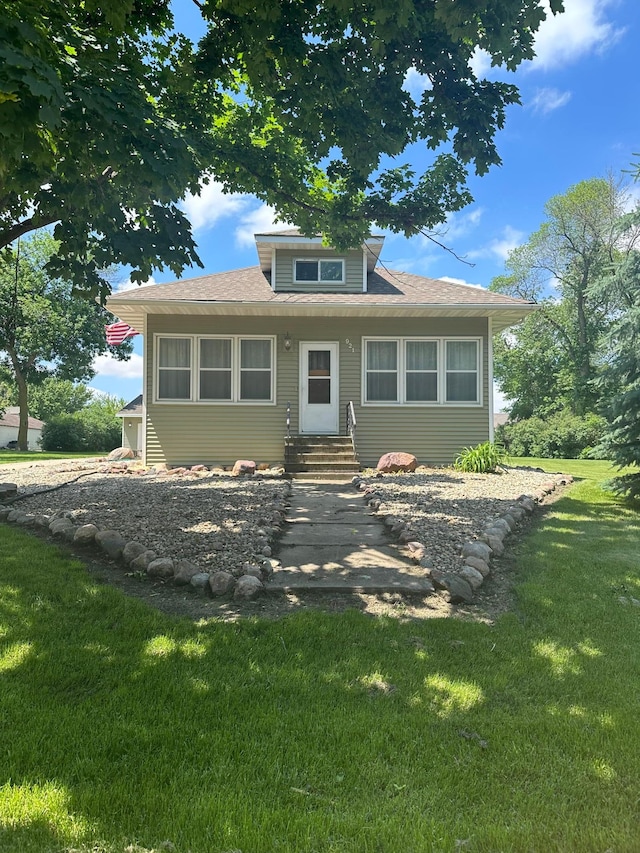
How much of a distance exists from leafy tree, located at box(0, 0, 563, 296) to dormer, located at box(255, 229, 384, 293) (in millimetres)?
4067

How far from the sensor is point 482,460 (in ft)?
33.4

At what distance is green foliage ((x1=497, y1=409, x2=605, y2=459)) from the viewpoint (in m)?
20.3

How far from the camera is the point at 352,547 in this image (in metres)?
4.82

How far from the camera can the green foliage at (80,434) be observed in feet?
80.6

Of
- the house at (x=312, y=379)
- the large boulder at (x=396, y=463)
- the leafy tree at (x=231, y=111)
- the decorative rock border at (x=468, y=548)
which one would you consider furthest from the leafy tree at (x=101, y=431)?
the decorative rock border at (x=468, y=548)

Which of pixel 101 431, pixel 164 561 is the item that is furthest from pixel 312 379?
pixel 101 431

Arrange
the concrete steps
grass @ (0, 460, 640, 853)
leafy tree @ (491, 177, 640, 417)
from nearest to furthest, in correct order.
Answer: grass @ (0, 460, 640, 853)
the concrete steps
leafy tree @ (491, 177, 640, 417)

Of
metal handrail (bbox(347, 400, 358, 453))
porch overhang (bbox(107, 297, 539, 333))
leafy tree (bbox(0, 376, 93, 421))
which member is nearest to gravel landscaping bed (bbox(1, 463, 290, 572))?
metal handrail (bbox(347, 400, 358, 453))

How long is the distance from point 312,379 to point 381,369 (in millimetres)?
1619

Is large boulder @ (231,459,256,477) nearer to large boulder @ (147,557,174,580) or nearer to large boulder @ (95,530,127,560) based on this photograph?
large boulder @ (95,530,127,560)

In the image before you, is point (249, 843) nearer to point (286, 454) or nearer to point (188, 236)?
point (188, 236)

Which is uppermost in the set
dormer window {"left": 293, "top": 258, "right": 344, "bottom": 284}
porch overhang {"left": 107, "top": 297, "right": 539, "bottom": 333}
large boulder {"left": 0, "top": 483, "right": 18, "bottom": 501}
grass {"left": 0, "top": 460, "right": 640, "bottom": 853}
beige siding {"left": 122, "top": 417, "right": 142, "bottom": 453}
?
dormer window {"left": 293, "top": 258, "right": 344, "bottom": 284}

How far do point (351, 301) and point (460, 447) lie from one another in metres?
4.14

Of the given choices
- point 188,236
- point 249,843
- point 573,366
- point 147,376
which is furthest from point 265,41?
point 573,366
